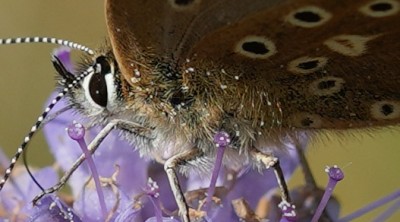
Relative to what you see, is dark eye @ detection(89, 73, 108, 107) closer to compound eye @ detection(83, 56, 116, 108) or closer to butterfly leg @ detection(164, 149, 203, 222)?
compound eye @ detection(83, 56, 116, 108)

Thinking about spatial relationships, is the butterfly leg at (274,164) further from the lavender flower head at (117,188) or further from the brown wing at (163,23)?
the brown wing at (163,23)

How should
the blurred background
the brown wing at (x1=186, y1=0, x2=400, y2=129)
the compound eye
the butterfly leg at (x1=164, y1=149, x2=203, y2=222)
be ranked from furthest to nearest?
1. the blurred background
2. the compound eye
3. the butterfly leg at (x1=164, y1=149, x2=203, y2=222)
4. the brown wing at (x1=186, y1=0, x2=400, y2=129)

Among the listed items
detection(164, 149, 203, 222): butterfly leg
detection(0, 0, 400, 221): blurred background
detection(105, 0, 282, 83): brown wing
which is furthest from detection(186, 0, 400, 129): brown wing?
detection(0, 0, 400, 221): blurred background

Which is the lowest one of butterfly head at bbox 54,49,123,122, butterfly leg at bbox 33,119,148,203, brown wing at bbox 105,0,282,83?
butterfly leg at bbox 33,119,148,203

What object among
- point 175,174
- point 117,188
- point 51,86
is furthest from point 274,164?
point 51,86

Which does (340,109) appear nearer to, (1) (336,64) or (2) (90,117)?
(1) (336,64)

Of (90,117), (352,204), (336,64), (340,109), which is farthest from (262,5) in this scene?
(352,204)

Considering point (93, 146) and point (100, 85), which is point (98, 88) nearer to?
point (100, 85)
